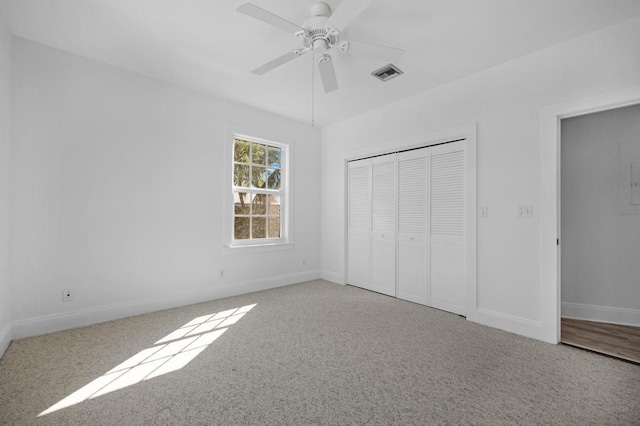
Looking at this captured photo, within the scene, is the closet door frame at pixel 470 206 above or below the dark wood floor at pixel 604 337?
above

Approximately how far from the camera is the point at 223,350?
2.36 metres

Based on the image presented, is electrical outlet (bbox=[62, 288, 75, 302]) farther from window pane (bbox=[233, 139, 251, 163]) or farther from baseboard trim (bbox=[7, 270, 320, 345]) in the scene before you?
window pane (bbox=[233, 139, 251, 163])

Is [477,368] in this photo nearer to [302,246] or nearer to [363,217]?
[363,217]

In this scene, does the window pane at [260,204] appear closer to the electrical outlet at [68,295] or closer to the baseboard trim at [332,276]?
the baseboard trim at [332,276]

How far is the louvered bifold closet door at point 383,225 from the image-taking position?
3.98 meters

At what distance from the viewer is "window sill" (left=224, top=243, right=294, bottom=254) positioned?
392 cm

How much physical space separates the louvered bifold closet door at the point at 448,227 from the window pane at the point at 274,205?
7.54 ft

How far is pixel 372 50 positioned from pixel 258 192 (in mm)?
2703

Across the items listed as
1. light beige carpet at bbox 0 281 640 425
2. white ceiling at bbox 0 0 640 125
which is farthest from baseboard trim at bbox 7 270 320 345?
white ceiling at bbox 0 0 640 125

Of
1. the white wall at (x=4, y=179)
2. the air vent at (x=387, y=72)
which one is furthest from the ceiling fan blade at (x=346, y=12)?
the white wall at (x=4, y=179)

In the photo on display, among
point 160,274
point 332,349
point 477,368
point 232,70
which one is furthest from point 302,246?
point 477,368

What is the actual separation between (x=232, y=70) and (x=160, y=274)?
2437 mm

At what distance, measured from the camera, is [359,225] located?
14.6 feet

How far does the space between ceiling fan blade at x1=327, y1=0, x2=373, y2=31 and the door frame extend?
203 cm
